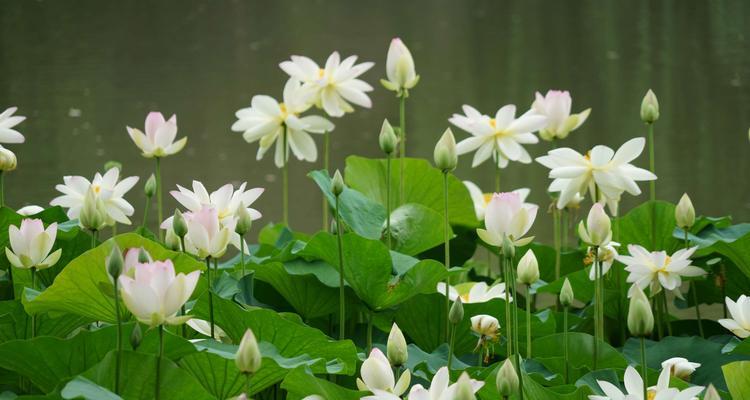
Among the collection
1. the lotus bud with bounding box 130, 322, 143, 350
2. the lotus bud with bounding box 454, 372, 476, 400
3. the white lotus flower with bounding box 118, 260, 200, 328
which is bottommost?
the lotus bud with bounding box 454, 372, 476, 400

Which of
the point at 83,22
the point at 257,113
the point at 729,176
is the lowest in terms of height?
A: the point at 729,176

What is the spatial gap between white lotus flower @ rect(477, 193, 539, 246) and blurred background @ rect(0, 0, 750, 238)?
1.72 meters

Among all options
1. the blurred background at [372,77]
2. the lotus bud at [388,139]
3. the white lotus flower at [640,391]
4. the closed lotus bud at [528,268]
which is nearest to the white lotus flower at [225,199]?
the lotus bud at [388,139]

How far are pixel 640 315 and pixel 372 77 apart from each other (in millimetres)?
4342

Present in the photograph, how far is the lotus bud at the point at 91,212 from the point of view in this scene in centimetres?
84

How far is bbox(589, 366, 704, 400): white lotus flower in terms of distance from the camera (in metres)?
0.68

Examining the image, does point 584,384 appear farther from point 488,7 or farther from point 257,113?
point 488,7

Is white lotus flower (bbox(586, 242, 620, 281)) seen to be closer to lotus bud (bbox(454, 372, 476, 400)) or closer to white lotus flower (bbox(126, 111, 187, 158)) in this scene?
lotus bud (bbox(454, 372, 476, 400))

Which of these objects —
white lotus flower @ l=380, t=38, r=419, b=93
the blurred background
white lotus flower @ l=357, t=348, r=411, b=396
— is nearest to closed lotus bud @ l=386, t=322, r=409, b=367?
white lotus flower @ l=357, t=348, r=411, b=396

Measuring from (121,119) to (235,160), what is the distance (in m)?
0.82

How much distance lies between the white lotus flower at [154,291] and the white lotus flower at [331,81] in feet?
1.73

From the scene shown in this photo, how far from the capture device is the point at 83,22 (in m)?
7.05

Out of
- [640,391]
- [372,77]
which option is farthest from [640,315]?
[372,77]

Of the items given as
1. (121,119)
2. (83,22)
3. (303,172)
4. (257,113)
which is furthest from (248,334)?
(83,22)
